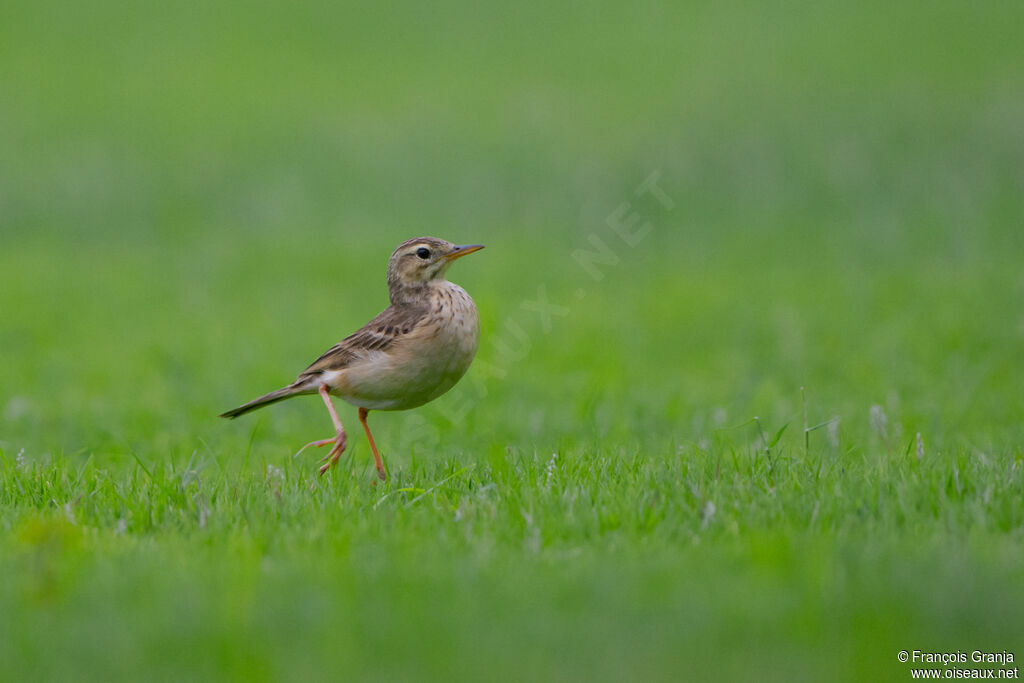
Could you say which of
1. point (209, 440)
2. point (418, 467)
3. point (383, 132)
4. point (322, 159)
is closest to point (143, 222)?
point (322, 159)

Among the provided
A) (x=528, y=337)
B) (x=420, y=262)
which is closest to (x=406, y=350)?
(x=420, y=262)

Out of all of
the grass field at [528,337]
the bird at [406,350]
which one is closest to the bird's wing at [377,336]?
the bird at [406,350]

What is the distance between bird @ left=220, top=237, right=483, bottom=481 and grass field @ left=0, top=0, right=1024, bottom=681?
52 centimetres

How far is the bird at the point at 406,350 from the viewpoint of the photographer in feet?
22.0

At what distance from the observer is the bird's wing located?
6.86 meters

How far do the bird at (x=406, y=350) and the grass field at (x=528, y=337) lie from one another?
1.70ft

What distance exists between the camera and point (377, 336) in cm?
697

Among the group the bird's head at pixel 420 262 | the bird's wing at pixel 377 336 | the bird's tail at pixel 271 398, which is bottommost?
the bird's tail at pixel 271 398

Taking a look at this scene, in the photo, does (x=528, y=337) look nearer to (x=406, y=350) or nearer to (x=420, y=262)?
(x=420, y=262)

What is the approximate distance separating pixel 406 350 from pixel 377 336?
32cm

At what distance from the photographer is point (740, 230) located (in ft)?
58.2

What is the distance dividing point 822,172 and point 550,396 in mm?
10001

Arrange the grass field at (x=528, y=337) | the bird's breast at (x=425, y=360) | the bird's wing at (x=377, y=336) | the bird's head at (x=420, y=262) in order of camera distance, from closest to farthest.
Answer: the grass field at (x=528, y=337)
the bird's breast at (x=425, y=360)
the bird's wing at (x=377, y=336)
the bird's head at (x=420, y=262)

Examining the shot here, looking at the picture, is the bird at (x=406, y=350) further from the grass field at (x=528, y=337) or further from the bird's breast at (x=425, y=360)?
the grass field at (x=528, y=337)
